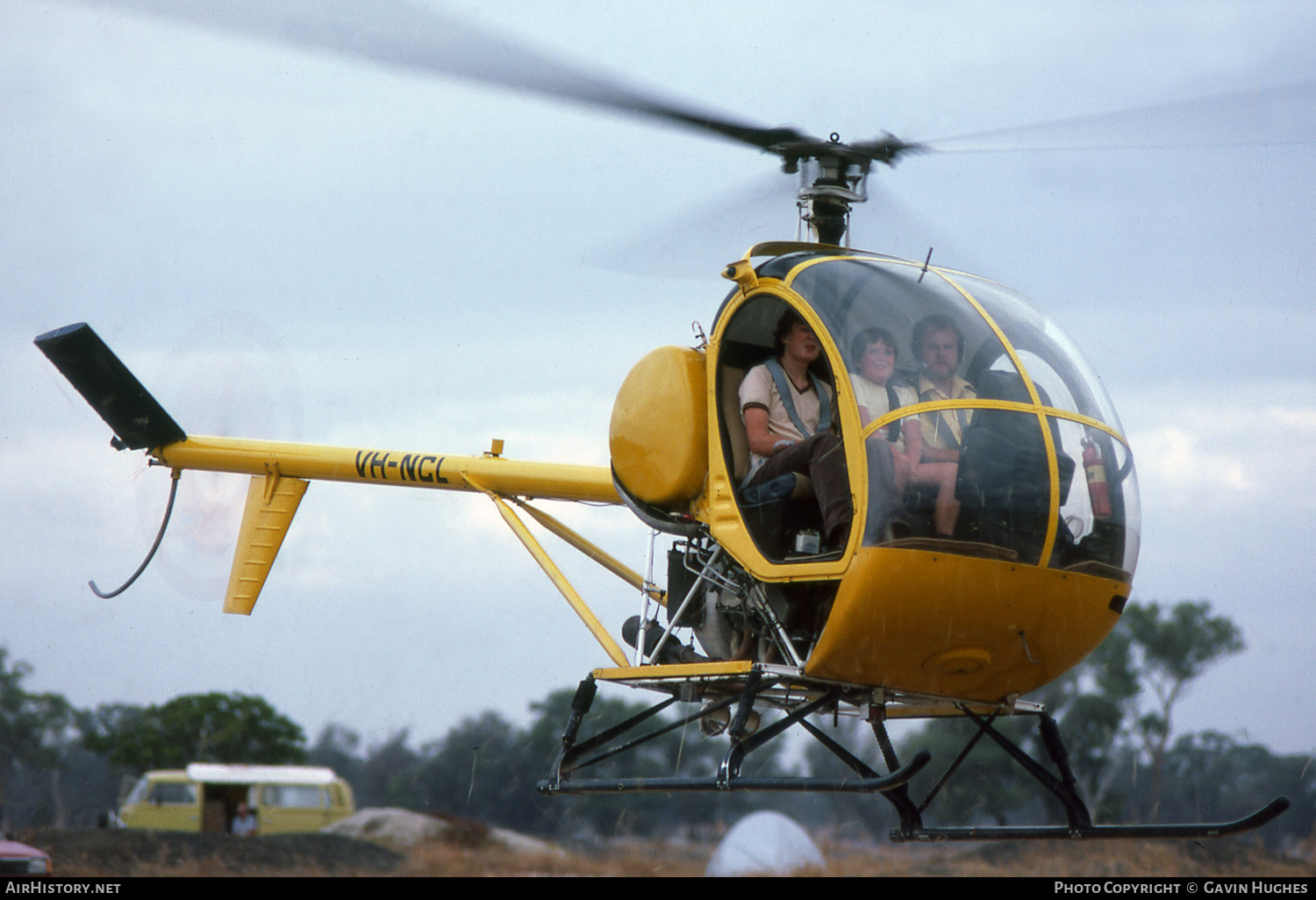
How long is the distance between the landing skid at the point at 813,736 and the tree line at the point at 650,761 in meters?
18.6

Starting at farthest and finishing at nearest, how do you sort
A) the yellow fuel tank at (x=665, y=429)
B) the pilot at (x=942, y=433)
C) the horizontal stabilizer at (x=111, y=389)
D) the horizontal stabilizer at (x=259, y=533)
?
the horizontal stabilizer at (x=111, y=389), the horizontal stabilizer at (x=259, y=533), the yellow fuel tank at (x=665, y=429), the pilot at (x=942, y=433)

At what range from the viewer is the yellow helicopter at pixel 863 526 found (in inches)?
A: 201

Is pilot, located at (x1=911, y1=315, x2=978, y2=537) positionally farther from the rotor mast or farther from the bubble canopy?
the rotor mast

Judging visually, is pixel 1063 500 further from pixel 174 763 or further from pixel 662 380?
pixel 174 763

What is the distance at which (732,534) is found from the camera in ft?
19.4

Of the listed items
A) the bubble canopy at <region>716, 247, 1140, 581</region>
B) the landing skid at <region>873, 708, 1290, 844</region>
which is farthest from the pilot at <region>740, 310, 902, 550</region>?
the landing skid at <region>873, 708, 1290, 844</region>

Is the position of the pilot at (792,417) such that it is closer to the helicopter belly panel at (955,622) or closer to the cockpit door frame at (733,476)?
the cockpit door frame at (733,476)

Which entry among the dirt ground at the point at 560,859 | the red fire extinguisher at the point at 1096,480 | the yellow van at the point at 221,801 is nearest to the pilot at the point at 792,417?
the red fire extinguisher at the point at 1096,480

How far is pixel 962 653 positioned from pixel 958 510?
2.28 feet

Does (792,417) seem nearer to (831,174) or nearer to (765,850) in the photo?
(831,174)

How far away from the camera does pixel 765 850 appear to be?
1697 cm

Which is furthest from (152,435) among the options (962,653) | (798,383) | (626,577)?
(962,653)

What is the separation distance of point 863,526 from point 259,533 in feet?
17.9
